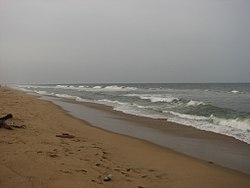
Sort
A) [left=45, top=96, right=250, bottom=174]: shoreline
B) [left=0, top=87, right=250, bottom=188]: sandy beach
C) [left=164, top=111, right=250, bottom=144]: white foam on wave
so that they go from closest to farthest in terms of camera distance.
Result: [left=0, top=87, right=250, bottom=188]: sandy beach
[left=45, top=96, right=250, bottom=174]: shoreline
[left=164, top=111, right=250, bottom=144]: white foam on wave

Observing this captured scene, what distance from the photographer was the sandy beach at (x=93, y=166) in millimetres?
4863

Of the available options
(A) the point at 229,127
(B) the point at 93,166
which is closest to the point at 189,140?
(A) the point at 229,127

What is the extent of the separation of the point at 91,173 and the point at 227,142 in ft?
18.1

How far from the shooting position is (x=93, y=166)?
5.78 m

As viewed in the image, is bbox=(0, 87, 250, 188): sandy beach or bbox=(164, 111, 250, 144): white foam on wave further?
bbox=(164, 111, 250, 144): white foam on wave

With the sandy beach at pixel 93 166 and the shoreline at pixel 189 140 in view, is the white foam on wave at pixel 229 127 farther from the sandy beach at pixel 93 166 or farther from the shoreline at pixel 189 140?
the sandy beach at pixel 93 166

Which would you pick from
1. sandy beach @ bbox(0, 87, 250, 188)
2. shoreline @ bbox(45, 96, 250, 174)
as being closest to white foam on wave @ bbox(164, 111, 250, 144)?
shoreline @ bbox(45, 96, 250, 174)

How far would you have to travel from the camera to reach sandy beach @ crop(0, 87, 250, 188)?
486 cm

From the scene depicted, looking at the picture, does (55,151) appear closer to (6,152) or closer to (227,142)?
(6,152)

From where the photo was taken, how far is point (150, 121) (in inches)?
554

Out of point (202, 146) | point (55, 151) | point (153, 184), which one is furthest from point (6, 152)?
point (202, 146)

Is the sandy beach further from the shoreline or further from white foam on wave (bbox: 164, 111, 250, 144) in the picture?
white foam on wave (bbox: 164, 111, 250, 144)

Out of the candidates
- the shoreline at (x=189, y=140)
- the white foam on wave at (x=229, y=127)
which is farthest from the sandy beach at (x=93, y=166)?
the white foam on wave at (x=229, y=127)

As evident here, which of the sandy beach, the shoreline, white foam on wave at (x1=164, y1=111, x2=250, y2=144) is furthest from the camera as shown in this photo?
white foam on wave at (x1=164, y1=111, x2=250, y2=144)
